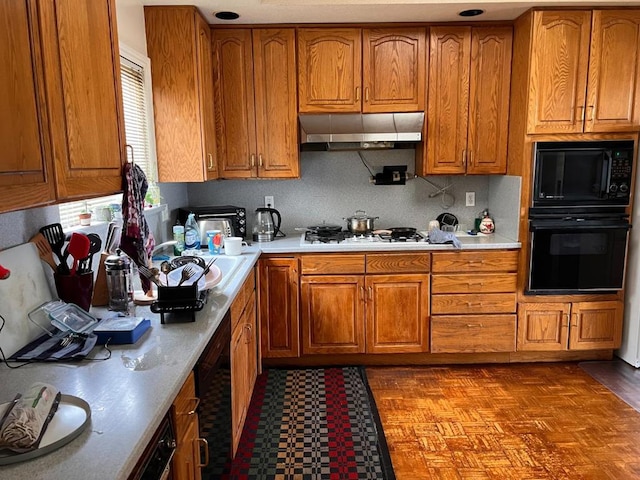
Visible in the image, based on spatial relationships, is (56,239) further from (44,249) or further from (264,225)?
(264,225)

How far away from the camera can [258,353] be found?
3057mm

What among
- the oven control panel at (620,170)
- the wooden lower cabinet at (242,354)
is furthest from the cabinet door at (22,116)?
the oven control panel at (620,170)

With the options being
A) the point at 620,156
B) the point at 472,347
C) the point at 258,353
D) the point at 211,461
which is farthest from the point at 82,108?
the point at 620,156

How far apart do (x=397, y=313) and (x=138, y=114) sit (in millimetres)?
2044

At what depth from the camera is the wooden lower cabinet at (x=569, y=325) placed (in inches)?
125

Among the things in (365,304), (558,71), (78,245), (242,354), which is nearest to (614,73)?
(558,71)

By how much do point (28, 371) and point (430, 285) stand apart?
2.42 metres

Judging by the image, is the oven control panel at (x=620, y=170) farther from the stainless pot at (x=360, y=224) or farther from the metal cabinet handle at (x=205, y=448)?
the metal cabinet handle at (x=205, y=448)

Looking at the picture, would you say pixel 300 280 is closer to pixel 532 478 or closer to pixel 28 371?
pixel 532 478

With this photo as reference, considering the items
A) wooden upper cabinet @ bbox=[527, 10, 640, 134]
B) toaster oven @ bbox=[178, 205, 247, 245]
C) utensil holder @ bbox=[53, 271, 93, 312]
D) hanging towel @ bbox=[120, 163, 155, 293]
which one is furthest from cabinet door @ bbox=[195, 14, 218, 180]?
wooden upper cabinet @ bbox=[527, 10, 640, 134]

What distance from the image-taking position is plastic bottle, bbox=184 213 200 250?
117 inches

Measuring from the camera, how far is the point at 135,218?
5.88 ft

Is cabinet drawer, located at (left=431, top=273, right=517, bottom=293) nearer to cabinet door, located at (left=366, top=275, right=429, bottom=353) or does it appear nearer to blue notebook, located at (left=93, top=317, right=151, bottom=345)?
cabinet door, located at (left=366, top=275, right=429, bottom=353)

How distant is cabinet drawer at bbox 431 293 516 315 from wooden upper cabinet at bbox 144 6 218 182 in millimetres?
1740
